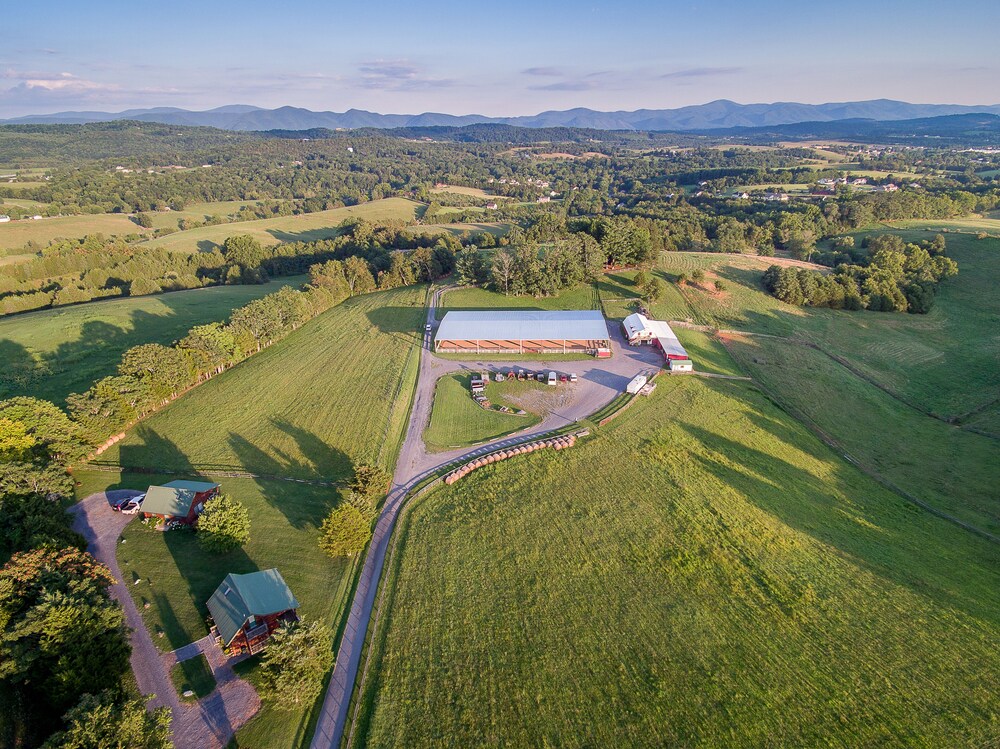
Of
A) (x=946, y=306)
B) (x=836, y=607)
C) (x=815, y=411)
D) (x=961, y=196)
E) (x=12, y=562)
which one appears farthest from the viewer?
(x=961, y=196)

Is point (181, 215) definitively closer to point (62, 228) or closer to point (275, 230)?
point (62, 228)

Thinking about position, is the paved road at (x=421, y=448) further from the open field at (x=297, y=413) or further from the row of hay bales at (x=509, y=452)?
the open field at (x=297, y=413)

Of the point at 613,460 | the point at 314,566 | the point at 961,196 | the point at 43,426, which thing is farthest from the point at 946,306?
the point at 43,426

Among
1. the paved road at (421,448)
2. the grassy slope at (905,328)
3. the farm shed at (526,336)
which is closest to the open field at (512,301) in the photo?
the paved road at (421,448)

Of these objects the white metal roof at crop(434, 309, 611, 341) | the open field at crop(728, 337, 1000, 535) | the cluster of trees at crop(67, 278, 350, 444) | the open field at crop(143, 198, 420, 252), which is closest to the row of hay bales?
the white metal roof at crop(434, 309, 611, 341)

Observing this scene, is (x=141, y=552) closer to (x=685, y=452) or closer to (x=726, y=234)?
(x=685, y=452)

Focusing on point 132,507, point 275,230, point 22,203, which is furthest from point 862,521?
point 22,203
